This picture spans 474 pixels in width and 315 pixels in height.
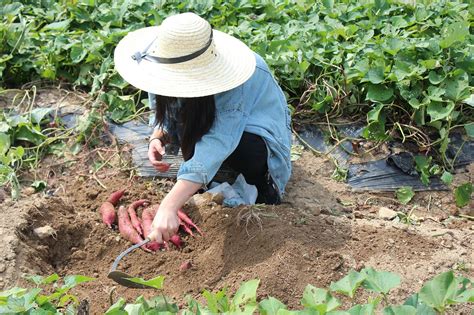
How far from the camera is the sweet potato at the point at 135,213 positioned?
371cm

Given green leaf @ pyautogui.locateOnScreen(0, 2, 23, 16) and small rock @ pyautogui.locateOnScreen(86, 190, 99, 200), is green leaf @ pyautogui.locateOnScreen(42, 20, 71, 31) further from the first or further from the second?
small rock @ pyautogui.locateOnScreen(86, 190, 99, 200)

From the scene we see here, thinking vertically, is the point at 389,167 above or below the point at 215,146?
below

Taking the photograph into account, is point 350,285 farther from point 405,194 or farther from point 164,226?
point 405,194

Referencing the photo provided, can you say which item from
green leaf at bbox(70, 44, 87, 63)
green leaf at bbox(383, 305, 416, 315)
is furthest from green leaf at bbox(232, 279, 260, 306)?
green leaf at bbox(70, 44, 87, 63)

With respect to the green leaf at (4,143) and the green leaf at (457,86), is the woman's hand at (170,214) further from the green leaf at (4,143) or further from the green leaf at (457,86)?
the green leaf at (457,86)

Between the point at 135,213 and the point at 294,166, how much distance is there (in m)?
0.94

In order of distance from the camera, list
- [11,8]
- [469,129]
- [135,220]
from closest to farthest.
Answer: [135,220]
[469,129]
[11,8]

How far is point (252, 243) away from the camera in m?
3.50

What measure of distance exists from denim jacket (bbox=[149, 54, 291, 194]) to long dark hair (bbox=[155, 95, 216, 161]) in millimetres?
36

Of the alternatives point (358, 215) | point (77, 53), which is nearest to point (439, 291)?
point (358, 215)

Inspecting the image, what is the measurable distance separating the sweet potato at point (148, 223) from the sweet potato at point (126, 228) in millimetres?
44

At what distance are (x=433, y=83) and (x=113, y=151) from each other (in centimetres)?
168

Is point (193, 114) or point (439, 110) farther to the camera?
point (439, 110)

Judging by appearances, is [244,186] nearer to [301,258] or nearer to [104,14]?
[301,258]
